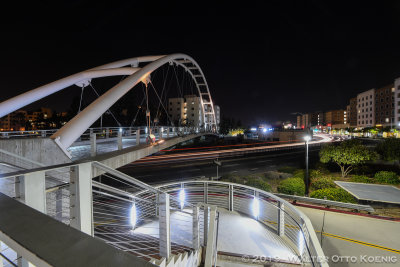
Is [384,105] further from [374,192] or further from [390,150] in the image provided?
[374,192]

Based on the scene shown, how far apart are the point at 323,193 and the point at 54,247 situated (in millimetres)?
13785

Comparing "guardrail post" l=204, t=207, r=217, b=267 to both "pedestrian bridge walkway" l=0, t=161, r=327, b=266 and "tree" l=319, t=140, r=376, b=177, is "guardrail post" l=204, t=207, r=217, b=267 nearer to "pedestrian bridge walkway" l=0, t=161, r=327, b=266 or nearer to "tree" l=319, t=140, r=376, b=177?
"pedestrian bridge walkway" l=0, t=161, r=327, b=266

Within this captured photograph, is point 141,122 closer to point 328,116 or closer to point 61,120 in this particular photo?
point 61,120

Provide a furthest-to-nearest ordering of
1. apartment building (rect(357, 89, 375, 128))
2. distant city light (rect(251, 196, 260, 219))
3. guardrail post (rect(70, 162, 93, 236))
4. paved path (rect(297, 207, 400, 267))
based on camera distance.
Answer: apartment building (rect(357, 89, 375, 128)) → distant city light (rect(251, 196, 260, 219)) → paved path (rect(297, 207, 400, 267)) → guardrail post (rect(70, 162, 93, 236))

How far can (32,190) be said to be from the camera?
1.96 metres

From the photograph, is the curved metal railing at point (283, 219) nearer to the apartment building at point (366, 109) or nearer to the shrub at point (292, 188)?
the shrub at point (292, 188)

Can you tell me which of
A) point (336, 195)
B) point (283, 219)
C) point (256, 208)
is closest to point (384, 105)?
point (336, 195)

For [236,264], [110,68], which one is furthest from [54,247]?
[110,68]

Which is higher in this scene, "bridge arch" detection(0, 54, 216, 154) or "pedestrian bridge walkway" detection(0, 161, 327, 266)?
"bridge arch" detection(0, 54, 216, 154)

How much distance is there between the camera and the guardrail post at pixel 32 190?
1899mm

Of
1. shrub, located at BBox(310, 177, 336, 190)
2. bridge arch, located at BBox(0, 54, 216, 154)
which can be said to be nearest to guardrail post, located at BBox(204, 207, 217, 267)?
bridge arch, located at BBox(0, 54, 216, 154)

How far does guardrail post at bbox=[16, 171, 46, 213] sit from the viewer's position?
1.90m

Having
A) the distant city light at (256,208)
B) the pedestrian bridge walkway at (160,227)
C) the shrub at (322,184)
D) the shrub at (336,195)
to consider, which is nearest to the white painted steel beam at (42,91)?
the pedestrian bridge walkway at (160,227)

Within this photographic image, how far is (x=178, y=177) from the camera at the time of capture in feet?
75.4
